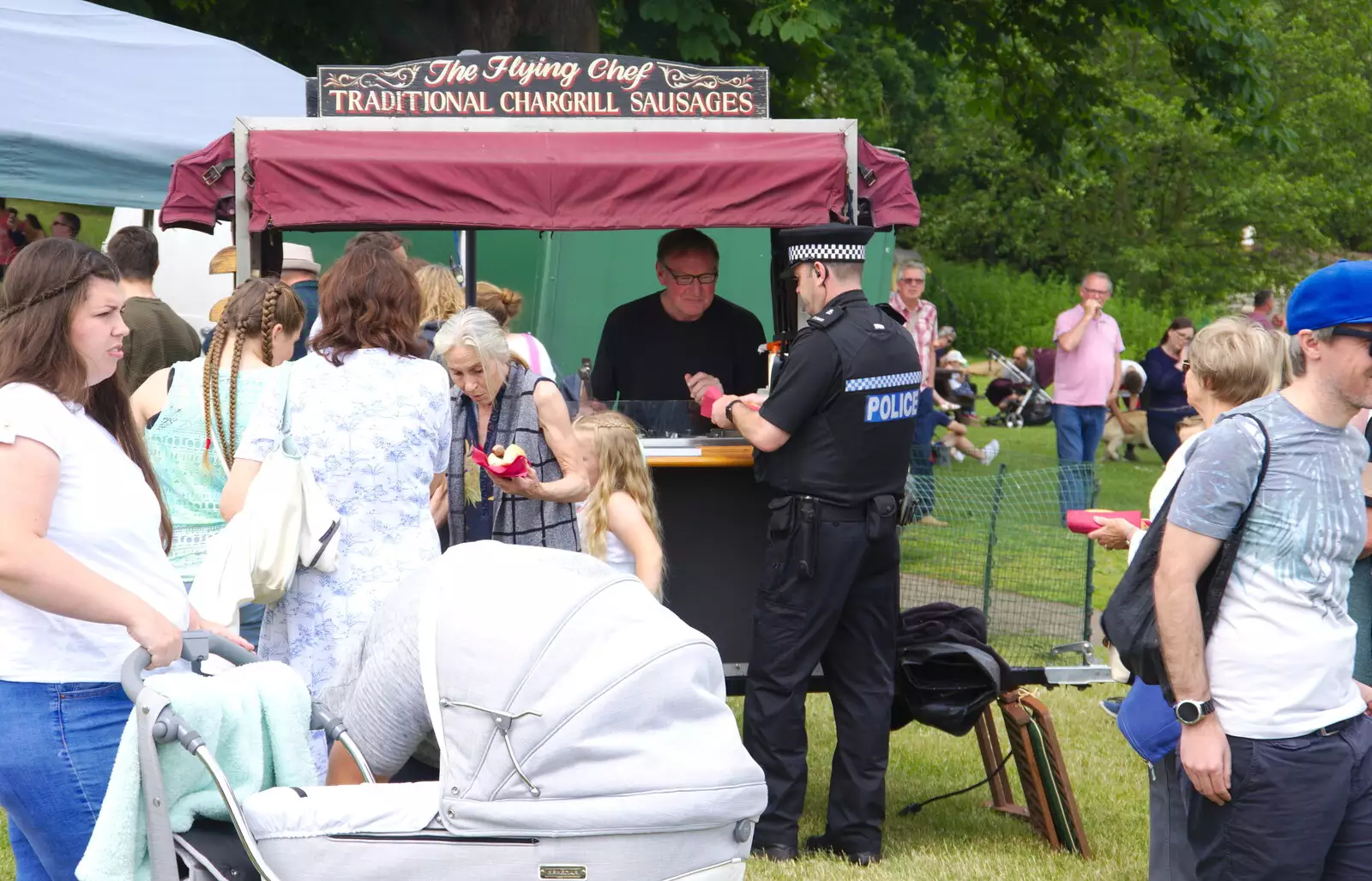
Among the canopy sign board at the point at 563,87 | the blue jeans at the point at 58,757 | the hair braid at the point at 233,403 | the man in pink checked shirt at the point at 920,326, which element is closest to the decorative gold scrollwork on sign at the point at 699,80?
the canopy sign board at the point at 563,87

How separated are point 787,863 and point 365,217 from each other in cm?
295

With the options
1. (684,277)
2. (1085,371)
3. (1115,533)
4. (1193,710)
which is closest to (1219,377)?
(1115,533)

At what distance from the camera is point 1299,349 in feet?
10.9

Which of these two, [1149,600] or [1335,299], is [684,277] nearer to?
[1149,600]

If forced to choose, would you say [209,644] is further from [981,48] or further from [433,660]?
[981,48]

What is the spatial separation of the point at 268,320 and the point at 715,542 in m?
2.21

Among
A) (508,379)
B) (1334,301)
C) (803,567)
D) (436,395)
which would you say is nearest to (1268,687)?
(1334,301)

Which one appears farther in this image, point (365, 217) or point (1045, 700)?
point (1045, 700)

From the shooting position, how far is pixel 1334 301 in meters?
3.19

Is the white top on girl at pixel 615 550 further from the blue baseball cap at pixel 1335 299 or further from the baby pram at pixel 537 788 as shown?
the blue baseball cap at pixel 1335 299

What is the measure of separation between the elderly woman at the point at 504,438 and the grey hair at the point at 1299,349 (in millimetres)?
2550

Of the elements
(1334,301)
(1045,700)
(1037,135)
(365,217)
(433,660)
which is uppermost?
(1037,135)

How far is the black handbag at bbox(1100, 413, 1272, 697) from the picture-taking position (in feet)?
10.8

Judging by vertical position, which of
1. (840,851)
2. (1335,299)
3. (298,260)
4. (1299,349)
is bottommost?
(840,851)
